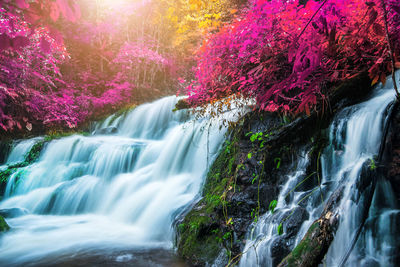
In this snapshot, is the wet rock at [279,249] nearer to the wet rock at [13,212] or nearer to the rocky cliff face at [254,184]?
the rocky cliff face at [254,184]

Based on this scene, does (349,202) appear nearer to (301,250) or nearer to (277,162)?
(301,250)

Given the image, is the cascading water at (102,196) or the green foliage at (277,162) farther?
the cascading water at (102,196)

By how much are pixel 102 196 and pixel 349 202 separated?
523 centimetres

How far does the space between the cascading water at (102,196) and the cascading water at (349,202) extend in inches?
63.1

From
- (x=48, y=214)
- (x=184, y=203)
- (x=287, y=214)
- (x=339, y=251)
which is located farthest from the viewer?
(x=48, y=214)

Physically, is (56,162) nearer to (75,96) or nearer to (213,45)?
(75,96)

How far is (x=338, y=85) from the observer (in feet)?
9.40

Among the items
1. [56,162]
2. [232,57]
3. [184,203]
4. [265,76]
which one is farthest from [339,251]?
[56,162]

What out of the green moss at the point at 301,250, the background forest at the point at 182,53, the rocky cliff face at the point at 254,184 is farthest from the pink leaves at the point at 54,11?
the rocky cliff face at the point at 254,184

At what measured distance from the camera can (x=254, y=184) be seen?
121 inches

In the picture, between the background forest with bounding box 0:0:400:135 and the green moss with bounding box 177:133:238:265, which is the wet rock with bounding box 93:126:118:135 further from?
the green moss with bounding box 177:133:238:265

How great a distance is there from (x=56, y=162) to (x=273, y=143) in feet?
22.3

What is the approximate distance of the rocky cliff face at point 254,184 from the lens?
2732 millimetres

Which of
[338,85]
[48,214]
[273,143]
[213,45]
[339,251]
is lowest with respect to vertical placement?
[48,214]
